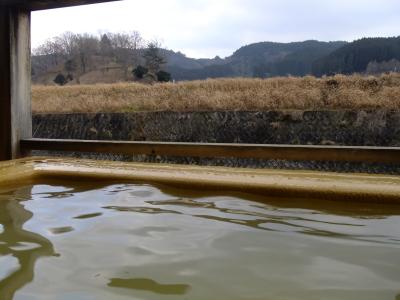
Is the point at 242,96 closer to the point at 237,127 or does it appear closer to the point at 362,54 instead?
the point at 237,127

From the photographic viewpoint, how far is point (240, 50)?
3125 inches

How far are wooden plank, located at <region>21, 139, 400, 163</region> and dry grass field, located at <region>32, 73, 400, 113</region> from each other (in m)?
11.8

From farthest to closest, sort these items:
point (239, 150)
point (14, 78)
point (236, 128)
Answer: point (236, 128), point (14, 78), point (239, 150)

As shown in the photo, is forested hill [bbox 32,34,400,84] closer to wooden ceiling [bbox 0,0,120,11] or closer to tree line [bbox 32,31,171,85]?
tree line [bbox 32,31,171,85]

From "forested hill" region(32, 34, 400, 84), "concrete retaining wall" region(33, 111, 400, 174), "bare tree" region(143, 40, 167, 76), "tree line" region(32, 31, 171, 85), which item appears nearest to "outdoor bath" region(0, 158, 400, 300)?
"concrete retaining wall" region(33, 111, 400, 174)

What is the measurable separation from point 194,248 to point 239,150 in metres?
1.04

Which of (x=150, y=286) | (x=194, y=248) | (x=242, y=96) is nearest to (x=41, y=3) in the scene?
(x=194, y=248)

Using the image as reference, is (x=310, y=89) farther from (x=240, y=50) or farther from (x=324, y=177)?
(x=240, y=50)

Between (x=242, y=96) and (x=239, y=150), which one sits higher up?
(x=242, y=96)

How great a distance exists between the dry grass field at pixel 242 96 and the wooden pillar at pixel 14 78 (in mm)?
11710

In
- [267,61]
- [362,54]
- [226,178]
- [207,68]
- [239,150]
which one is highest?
[267,61]

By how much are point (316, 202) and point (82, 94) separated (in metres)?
16.8

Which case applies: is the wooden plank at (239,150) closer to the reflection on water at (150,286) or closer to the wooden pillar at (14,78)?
the wooden pillar at (14,78)

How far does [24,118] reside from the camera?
8.62 ft
